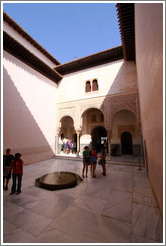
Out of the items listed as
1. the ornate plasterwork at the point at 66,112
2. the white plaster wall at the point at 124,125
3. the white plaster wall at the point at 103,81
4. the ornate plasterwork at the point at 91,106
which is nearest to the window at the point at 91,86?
the white plaster wall at the point at 103,81

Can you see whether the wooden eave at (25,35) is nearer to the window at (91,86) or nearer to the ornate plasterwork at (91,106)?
the window at (91,86)

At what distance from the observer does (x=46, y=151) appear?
28.7ft

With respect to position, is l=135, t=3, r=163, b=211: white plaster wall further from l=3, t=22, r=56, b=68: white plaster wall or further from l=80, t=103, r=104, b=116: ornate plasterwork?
l=3, t=22, r=56, b=68: white plaster wall

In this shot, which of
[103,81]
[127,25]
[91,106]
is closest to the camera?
[127,25]

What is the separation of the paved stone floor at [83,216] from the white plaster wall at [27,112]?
3.83 m

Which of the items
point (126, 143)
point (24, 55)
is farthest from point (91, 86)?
point (126, 143)

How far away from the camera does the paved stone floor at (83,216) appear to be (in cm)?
182

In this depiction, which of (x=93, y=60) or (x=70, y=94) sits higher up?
(x=93, y=60)

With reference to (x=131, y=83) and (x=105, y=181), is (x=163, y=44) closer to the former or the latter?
(x=105, y=181)

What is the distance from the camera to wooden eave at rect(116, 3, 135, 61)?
536 centimetres

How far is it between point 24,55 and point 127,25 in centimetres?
643

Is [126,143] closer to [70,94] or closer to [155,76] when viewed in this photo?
[70,94]

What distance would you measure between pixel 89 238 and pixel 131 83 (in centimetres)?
840

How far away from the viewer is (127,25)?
6.05m
